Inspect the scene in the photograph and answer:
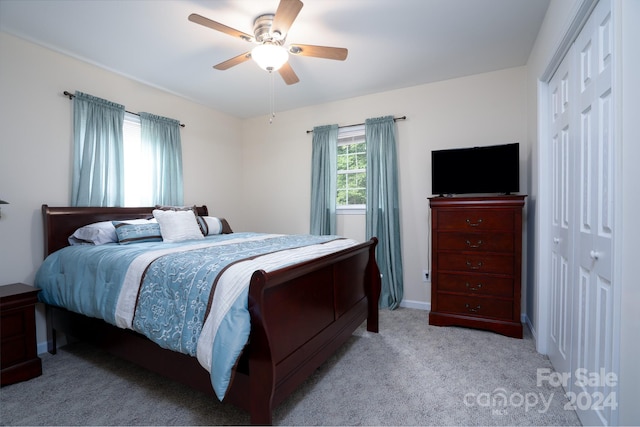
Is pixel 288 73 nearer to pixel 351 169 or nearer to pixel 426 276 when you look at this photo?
pixel 351 169

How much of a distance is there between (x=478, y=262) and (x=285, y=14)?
255 centimetres

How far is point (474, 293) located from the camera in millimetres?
2771

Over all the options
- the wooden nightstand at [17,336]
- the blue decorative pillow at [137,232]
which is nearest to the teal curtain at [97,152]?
the blue decorative pillow at [137,232]

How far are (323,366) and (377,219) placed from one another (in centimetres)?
190

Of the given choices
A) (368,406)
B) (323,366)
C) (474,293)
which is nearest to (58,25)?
(323,366)

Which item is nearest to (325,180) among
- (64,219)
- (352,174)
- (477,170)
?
(352,174)

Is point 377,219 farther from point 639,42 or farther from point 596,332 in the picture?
point 639,42

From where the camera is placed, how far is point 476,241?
2.75 meters

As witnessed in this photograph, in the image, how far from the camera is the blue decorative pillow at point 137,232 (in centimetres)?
253

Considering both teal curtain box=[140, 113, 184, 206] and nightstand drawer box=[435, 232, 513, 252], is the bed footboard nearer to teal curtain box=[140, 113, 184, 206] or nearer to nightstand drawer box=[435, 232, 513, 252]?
nightstand drawer box=[435, 232, 513, 252]

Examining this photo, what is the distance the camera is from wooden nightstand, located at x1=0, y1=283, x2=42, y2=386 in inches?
77.6

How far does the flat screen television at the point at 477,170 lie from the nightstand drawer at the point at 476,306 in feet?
3.36

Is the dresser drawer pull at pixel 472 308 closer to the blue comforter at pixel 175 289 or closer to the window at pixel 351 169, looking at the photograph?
the blue comforter at pixel 175 289

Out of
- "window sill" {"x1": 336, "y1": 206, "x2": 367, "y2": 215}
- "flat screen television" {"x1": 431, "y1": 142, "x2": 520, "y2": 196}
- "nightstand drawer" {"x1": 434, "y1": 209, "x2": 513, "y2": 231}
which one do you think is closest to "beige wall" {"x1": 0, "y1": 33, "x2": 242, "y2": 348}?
"window sill" {"x1": 336, "y1": 206, "x2": 367, "y2": 215}
